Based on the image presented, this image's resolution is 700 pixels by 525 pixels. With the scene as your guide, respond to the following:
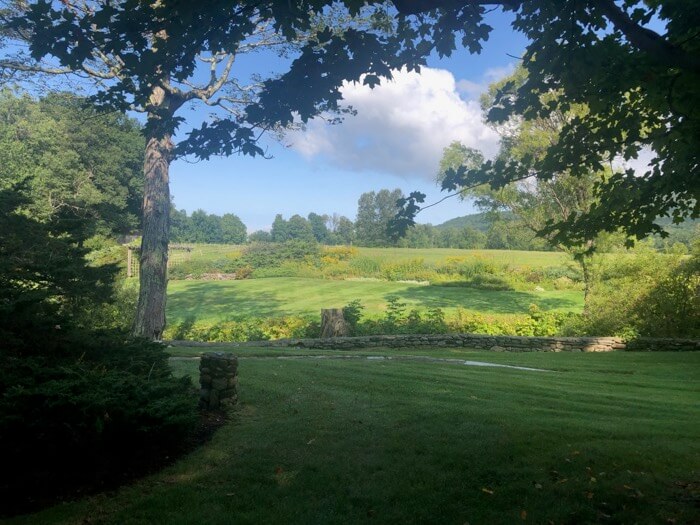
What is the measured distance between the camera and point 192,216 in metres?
88.7

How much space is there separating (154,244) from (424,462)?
11.1m

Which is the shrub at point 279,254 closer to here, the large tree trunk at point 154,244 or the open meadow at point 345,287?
the open meadow at point 345,287

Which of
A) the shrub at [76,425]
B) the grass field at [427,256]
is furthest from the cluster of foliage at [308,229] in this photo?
the shrub at [76,425]

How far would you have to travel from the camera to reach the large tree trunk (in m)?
13.9

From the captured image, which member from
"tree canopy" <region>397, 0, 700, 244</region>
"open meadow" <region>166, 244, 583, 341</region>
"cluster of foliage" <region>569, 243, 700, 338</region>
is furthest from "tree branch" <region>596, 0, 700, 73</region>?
"cluster of foliage" <region>569, 243, 700, 338</region>

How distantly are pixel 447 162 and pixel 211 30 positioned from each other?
739 inches

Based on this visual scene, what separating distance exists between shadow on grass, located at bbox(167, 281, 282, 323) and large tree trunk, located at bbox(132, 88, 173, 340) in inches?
297

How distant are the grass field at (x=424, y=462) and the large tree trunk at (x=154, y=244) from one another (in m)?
6.39

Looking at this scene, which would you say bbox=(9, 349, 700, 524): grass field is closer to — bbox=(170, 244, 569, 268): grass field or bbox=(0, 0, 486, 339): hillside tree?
bbox=(0, 0, 486, 339): hillside tree

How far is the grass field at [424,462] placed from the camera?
409 centimetres

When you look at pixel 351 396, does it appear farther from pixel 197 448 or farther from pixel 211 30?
pixel 211 30

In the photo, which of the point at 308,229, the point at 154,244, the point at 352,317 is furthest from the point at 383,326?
the point at 308,229

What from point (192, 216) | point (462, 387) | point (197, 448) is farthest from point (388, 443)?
point (192, 216)

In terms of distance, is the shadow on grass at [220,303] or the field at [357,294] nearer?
the shadow on grass at [220,303]
